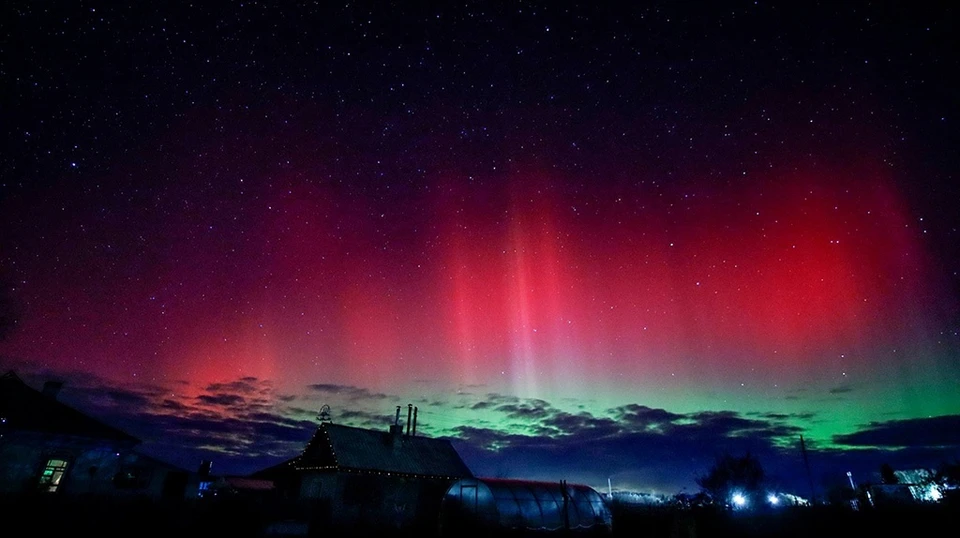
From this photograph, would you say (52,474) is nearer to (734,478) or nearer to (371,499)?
(371,499)

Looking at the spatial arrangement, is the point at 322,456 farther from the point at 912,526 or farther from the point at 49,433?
the point at 912,526

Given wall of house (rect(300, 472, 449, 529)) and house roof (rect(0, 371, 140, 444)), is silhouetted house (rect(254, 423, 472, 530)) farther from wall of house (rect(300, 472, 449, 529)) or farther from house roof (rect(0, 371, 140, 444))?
house roof (rect(0, 371, 140, 444))

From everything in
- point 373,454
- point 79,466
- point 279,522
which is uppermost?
point 373,454

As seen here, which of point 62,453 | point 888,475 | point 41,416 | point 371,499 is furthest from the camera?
point 888,475

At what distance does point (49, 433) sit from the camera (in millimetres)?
23703

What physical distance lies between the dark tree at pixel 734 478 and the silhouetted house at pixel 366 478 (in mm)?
53701

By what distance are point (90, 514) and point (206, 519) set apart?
4.07 m

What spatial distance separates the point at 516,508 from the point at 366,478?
1149 cm

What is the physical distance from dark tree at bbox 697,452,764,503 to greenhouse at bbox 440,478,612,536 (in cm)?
5421

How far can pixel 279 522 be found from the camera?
70.1ft

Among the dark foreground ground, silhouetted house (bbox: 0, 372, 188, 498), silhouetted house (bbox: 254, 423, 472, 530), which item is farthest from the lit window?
silhouetted house (bbox: 254, 423, 472, 530)

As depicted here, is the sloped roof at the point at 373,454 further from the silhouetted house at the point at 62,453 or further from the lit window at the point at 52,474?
the lit window at the point at 52,474

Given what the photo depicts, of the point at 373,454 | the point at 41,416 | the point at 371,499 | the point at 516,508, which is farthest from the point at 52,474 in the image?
the point at 516,508

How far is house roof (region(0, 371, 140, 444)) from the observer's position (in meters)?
23.5
